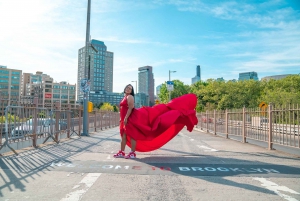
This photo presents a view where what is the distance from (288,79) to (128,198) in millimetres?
72030

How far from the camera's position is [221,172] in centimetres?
639

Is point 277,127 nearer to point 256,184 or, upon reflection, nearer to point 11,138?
point 256,184

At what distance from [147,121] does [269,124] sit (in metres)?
5.75

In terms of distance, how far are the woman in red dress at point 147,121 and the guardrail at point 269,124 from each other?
3.72m

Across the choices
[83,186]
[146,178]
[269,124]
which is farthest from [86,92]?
[83,186]

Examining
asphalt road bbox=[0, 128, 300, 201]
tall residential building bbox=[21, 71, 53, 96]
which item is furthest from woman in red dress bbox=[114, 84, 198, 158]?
tall residential building bbox=[21, 71, 53, 96]

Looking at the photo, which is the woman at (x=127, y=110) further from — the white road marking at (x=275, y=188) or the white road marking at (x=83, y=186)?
the white road marking at (x=275, y=188)

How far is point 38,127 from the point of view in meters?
10.9

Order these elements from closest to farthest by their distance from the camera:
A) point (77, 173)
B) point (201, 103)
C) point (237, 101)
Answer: point (77, 173), point (237, 101), point (201, 103)

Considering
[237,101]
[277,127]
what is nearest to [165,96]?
[237,101]

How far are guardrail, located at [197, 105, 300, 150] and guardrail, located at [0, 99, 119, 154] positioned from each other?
9171 mm

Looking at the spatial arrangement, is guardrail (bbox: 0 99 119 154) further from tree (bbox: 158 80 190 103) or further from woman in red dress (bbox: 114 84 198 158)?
tree (bbox: 158 80 190 103)

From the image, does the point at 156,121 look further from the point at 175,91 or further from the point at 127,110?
the point at 175,91

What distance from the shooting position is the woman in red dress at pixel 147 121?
8320mm
